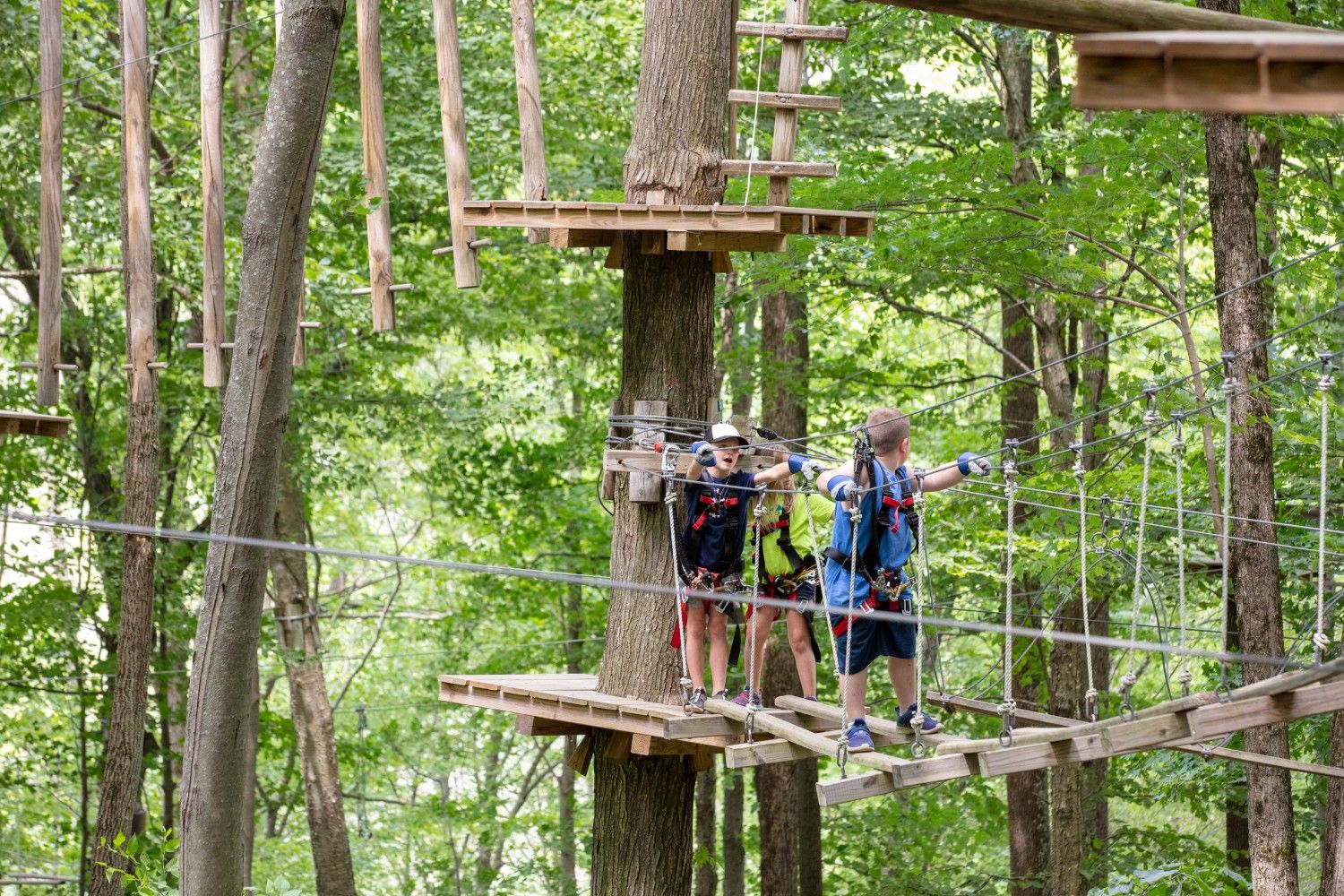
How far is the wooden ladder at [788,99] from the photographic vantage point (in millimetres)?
5023

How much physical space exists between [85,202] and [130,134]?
9.53 feet

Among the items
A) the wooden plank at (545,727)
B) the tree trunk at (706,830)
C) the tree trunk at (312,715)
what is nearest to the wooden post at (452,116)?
the wooden plank at (545,727)

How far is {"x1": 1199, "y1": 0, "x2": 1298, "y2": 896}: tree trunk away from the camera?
600cm

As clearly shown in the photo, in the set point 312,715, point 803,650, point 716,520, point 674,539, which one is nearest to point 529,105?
point 716,520

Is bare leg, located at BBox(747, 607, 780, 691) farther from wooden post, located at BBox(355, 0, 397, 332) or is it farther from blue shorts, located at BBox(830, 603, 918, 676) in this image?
wooden post, located at BBox(355, 0, 397, 332)

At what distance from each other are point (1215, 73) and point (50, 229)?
572cm

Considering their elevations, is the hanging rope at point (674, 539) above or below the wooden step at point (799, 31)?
below

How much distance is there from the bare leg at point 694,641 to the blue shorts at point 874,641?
2.29 feet

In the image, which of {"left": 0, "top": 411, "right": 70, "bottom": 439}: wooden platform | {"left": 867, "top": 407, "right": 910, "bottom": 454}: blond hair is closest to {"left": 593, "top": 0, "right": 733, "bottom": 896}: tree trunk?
{"left": 867, "top": 407, "right": 910, "bottom": 454}: blond hair

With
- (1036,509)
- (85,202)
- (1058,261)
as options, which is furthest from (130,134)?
(1036,509)

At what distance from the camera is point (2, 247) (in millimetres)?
11945

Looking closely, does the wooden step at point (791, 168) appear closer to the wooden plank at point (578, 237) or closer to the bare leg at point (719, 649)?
the wooden plank at point (578, 237)

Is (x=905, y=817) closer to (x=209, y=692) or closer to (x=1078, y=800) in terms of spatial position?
(x=1078, y=800)

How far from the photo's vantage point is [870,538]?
14.7 feet
